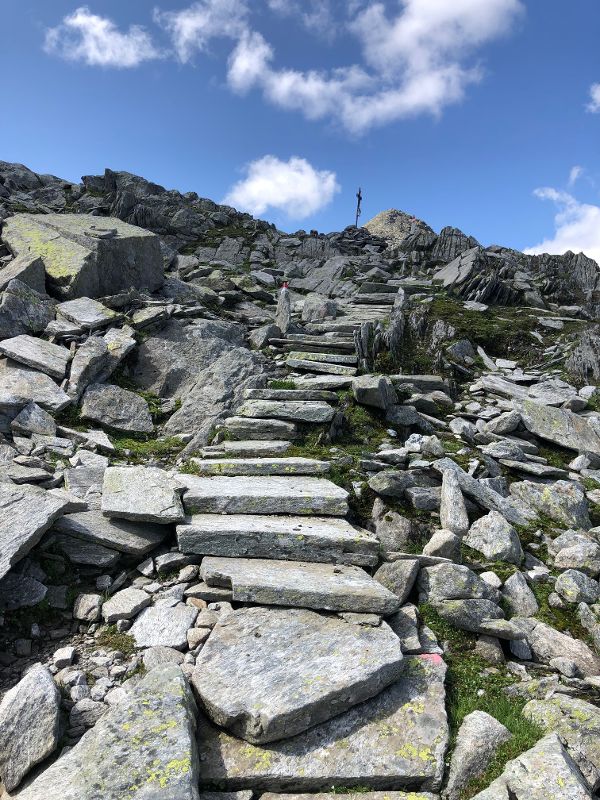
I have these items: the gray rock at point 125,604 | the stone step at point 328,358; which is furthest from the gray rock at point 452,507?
the stone step at point 328,358

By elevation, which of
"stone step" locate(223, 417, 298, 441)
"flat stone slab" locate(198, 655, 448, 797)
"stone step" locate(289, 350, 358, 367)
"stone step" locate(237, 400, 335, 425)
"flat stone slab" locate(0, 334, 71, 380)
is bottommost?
"flat stone slab" locate(198, 655, 448, 797)

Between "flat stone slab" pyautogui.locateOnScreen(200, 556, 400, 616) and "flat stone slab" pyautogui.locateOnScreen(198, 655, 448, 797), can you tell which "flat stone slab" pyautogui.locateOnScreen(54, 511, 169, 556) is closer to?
"flat stone slab" pyautogui.locateOnScreen(200, 556, 400, 616)

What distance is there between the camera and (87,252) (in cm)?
1925

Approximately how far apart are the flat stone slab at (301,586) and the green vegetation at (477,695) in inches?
31.8

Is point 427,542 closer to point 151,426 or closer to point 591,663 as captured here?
point 591,663

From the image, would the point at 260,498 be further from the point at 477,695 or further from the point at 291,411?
the point at 477,695

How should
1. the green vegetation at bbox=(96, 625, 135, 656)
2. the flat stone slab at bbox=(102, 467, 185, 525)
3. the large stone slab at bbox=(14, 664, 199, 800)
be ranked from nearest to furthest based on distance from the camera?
1. the large stone slab at bbox=(14, 664, 199, 800)
2. the green vegetation at bbox=(96, 625, 135, 656)
3. the flat stone slab at bbox=(102, 467, 185, 525)

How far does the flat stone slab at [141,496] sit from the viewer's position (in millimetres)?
7695

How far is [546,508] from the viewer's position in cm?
1046

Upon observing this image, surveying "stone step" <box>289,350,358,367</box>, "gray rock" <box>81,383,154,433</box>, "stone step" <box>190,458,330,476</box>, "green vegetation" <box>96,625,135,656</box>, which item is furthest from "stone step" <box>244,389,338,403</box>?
"green vegetation" <box>96,625,135,656</box>

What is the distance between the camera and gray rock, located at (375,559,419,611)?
7184 millimetres

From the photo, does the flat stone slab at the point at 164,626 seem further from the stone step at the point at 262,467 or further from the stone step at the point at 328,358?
the stone step at the point at 328,358

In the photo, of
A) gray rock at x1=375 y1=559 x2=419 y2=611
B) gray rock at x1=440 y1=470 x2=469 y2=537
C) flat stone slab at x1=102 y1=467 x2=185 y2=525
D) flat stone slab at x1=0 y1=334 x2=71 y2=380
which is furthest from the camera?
flat stone slab at x1=0 y1=334 x2=71 y2=380

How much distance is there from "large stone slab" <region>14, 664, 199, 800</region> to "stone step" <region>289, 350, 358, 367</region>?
12061mm
